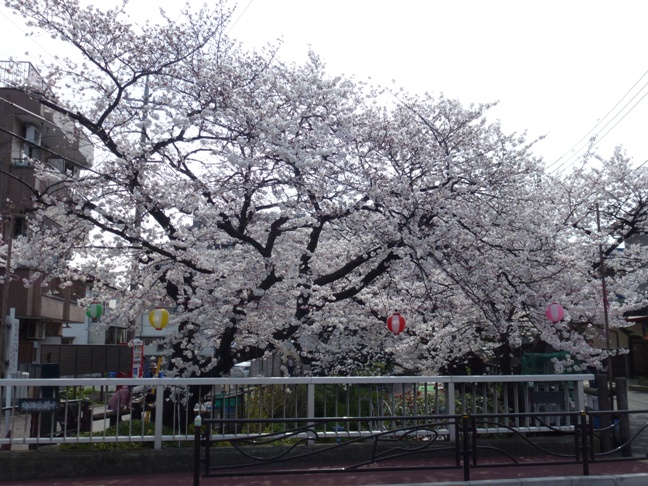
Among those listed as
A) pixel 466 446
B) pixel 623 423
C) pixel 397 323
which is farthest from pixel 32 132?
pixel 623 423

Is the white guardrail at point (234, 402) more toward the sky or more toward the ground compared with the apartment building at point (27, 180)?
more toward the ground

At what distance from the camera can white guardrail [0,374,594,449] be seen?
9758 millimetres

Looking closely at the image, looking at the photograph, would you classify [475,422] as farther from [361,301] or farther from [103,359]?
[103,359]

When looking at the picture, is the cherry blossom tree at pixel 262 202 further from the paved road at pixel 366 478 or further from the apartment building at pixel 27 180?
the apartment building at pixel 27 180

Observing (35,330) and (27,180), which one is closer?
(27,180)

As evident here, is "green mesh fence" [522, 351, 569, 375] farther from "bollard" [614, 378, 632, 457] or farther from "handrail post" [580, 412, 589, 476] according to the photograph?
"handrail post" [580, 412, 589, 476]

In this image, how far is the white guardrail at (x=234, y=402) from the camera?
976cm

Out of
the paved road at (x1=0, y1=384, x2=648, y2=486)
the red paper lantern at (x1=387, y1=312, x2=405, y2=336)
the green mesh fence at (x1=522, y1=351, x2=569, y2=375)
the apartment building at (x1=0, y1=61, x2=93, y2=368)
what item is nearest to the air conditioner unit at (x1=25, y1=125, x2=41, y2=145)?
the apartment building at (x1=0, y1=61, x2=93, y2=368)

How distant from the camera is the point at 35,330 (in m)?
28.8

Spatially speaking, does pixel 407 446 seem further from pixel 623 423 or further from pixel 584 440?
pixel 623 423

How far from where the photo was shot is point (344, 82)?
42.4 ft

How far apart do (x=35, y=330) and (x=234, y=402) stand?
69.5ft

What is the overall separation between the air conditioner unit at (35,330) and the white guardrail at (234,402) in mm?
17706

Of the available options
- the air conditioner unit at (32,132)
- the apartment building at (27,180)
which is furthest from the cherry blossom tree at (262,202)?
the air conditioner unit at (32,132)
